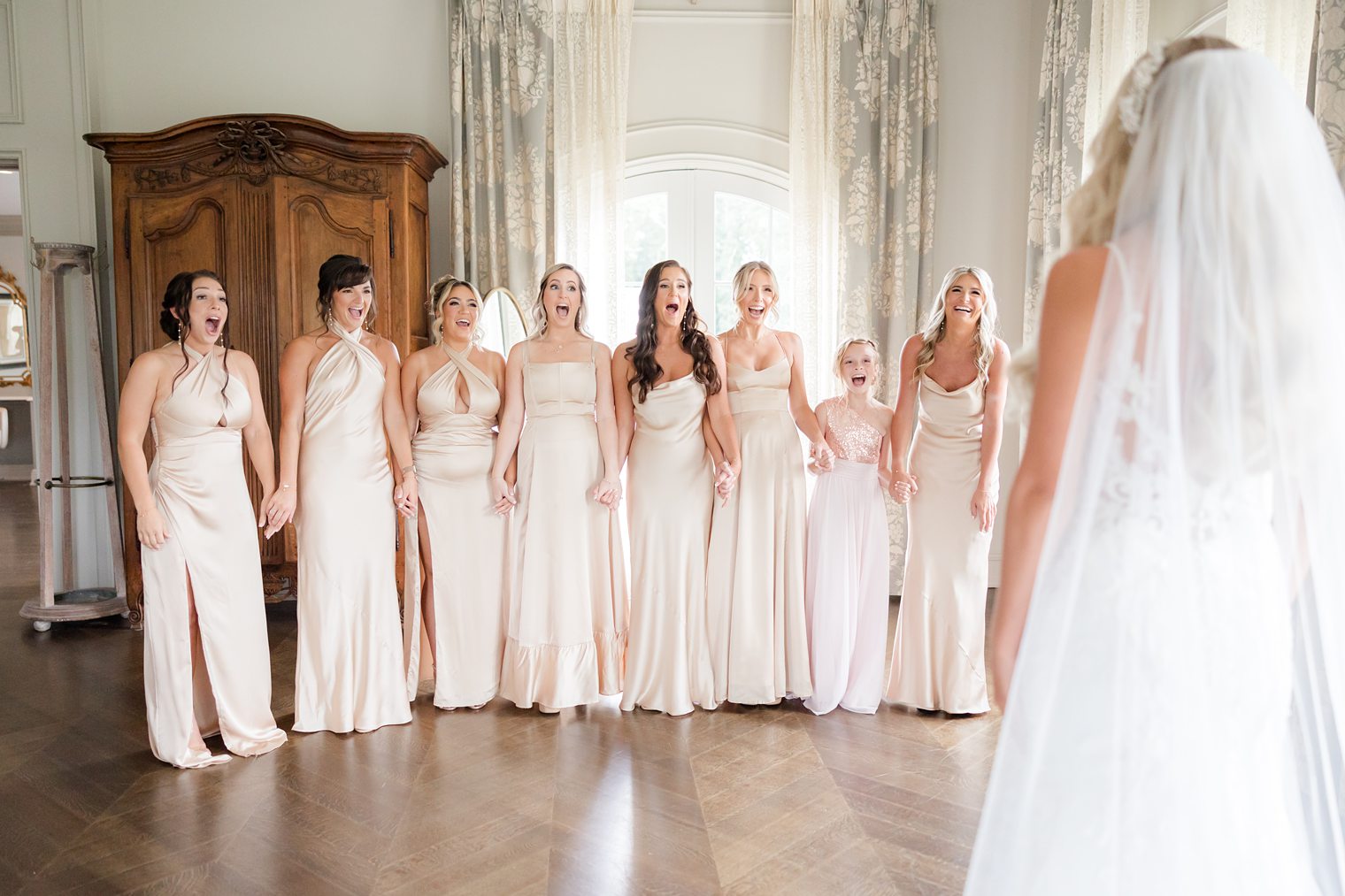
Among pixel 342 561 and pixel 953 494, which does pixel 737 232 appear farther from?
pixel 342 561

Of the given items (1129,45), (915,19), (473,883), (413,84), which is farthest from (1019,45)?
(473,883)

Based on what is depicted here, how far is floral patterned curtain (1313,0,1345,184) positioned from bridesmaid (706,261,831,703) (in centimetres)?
200

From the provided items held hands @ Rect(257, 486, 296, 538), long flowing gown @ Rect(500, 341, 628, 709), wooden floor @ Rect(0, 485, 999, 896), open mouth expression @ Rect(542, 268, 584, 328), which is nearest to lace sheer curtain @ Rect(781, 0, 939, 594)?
open mouth expression @ Rect(542, 268, 584, 328)

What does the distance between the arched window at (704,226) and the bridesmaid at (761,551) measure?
2.15 m

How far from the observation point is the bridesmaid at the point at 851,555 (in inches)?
152

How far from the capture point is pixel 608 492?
3.85m

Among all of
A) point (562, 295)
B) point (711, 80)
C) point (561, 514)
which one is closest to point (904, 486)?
point (561, 514)

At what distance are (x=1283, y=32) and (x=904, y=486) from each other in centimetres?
227

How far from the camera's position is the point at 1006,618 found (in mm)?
1471

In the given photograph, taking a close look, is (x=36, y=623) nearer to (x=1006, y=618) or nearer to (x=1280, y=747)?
(x=1006, y=618)

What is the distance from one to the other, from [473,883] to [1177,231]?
2294 mm

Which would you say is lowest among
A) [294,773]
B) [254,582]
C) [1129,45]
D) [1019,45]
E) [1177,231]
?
[294,773]

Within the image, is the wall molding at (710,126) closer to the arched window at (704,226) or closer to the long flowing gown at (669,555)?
the arched window at (704,226)

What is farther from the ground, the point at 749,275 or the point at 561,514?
the point at 749,275
